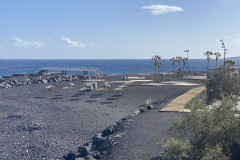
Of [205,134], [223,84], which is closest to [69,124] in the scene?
[223,84]

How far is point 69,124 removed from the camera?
64.4 ft

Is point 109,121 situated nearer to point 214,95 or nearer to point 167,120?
point 167,120

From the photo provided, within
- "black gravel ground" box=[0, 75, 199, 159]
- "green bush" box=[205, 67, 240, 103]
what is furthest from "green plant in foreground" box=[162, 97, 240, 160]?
"green bush" box=[205, 67, 240, 103]

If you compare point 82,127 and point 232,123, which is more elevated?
point 232,123

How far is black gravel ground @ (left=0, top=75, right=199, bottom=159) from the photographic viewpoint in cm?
1351

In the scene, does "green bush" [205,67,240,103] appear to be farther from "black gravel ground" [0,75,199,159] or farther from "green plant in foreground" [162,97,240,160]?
"green plant in foreground" [162,97,240,160]

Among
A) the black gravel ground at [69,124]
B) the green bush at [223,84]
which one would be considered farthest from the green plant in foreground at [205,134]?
the green bush at [223,84]

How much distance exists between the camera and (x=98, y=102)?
2775 centimetres

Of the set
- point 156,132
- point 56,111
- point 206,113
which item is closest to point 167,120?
point 156,132

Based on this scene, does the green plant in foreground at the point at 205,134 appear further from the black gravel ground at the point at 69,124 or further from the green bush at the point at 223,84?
the green bush at the point at 223,84

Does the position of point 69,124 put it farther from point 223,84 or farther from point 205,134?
point 205,134

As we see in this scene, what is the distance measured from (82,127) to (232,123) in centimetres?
1272

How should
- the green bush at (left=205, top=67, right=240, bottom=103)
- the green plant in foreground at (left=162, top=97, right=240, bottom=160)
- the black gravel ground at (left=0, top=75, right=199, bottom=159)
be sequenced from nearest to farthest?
1. the green plant in foreground at (left=162, top=97, right=240, bottom=160)
2. the black gravel ground at (left=0, top=75, right=199, bottom=159)
3. the green bush at (left=205, top=67, right=240, bottom=103)

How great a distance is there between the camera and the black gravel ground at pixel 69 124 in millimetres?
13508
